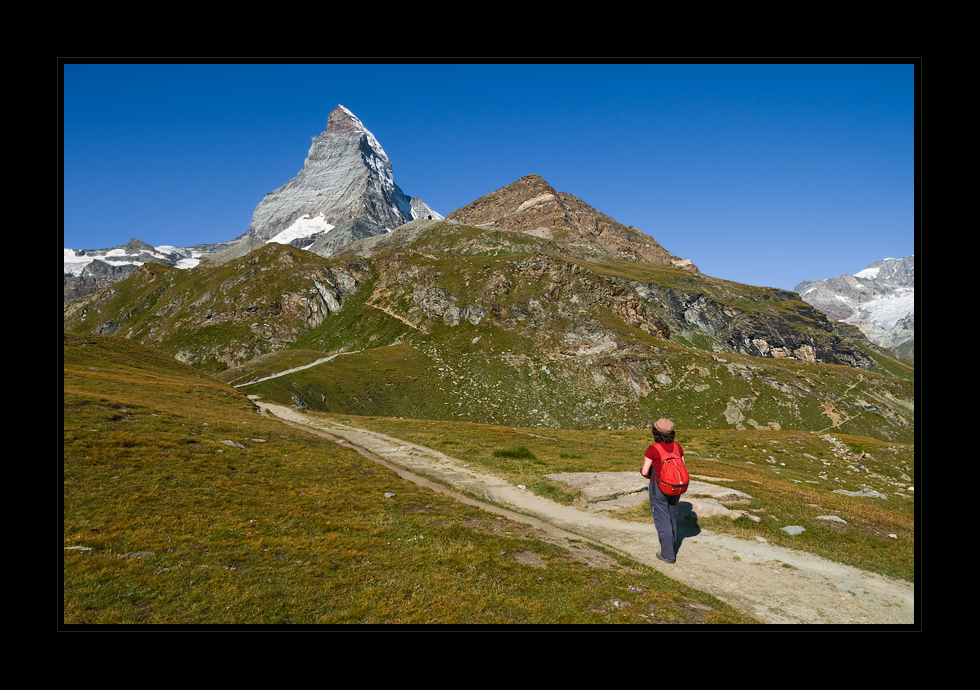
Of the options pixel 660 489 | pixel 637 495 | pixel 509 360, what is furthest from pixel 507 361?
pixel 660 489

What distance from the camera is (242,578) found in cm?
1175

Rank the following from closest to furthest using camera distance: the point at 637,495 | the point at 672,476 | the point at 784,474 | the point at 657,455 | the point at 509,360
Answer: the point at 672,476 < the point at 657,455 < the point at 637,495 < the point at 784,474 < the point at 509,360

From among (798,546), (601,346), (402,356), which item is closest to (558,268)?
(601,346)

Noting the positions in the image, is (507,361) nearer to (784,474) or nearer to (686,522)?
(784,474)

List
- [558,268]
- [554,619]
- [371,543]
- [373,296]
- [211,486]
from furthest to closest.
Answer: [373,296] → [558,268] → [211,486] → [371,543] → [554,619]

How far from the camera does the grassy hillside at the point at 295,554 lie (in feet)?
34.0

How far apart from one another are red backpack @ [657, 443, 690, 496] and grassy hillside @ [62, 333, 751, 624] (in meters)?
2.67

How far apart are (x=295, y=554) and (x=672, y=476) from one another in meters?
12.5

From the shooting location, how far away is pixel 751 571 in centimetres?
1406
